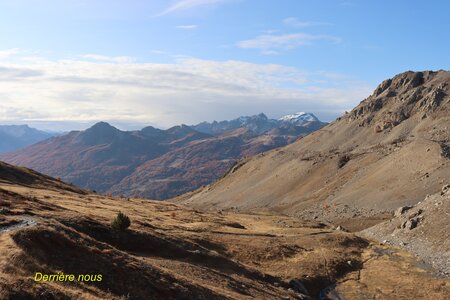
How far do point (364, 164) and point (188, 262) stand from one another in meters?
94.4

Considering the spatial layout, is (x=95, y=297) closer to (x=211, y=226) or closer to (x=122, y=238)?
→ (x=122, y=238)

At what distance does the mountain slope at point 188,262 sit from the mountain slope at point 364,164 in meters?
32.7

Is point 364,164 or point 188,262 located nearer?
point 188,262

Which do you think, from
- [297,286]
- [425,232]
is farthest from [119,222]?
[425,232]

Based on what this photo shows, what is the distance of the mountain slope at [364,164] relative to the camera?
9712 cm

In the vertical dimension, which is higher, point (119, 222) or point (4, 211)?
point (4, 211)

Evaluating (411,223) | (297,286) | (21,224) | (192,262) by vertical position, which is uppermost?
(21,224)

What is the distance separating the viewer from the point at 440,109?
138000 mm

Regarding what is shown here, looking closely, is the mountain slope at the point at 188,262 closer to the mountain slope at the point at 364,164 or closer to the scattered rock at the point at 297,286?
the scattered rock at the point at 297,286

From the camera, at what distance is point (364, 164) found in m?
123

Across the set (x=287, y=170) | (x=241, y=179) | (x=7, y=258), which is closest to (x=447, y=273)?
(x=7, y=258)

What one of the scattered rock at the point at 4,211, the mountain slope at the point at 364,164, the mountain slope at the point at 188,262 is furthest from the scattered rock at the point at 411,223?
the scattered rock at the point at 4,211

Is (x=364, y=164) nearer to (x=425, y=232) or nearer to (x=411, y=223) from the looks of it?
(x=411, y=223)

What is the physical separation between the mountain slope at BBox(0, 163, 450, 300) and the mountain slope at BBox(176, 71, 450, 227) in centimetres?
3265
